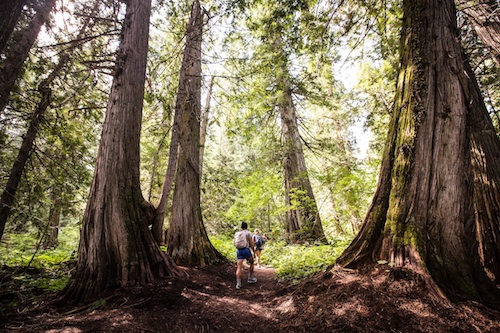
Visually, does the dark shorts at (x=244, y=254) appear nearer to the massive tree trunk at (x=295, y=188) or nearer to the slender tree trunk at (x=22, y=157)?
the massive tree trunk at (x=295, y=188)

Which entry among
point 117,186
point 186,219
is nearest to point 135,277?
point 117,186

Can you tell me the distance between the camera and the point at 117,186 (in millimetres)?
4898

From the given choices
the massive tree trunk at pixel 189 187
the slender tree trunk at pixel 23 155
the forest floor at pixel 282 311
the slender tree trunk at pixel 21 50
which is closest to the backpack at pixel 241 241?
the forest floor at pixel 282 311

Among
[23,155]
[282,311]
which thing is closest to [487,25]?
[282,311]

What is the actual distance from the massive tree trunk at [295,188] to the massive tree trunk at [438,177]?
6.23 meters

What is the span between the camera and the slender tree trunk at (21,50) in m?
4.81

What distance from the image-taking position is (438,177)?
337 centimetres

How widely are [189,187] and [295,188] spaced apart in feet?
16.3

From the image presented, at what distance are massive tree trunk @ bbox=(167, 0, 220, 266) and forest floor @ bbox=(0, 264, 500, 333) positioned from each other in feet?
7.51

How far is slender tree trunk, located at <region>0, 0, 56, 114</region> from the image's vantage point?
4.81 m

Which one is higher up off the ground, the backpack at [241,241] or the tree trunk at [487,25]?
the tree trunk at [487,25]

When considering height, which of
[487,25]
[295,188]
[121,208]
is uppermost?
[487,25]

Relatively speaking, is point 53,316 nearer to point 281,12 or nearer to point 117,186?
point 117,186

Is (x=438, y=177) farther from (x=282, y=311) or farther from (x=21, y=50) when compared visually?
(x=21, y=50)
